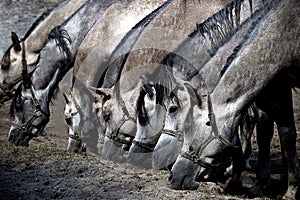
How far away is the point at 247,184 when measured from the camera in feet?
23.7

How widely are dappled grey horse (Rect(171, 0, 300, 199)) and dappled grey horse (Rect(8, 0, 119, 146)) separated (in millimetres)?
3433

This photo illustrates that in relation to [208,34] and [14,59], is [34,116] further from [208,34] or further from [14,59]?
[208,34]

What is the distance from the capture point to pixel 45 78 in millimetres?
8570

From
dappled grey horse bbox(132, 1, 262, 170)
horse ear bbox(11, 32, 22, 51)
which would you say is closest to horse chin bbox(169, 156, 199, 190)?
dappled grey horse bbox(132, 1, 262, 170)

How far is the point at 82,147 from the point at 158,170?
178 cm

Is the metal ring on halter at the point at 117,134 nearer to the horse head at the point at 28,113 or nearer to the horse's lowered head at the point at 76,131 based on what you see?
the horse's lowered head at the point at 76,131

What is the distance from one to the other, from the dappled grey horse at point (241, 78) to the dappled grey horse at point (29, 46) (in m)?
4.12

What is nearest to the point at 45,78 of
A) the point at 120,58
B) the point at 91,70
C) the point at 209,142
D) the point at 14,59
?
the point at 91,70

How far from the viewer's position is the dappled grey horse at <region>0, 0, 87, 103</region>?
912cm

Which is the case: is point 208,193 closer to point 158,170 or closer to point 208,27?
point 158,170

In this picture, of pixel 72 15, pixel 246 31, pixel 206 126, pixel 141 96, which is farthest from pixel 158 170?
pixel 72 15

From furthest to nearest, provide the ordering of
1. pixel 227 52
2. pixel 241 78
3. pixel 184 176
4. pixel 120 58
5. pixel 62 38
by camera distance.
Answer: pixel 62 38 → pixel 120 58 → pixel 227 52 → pixel 184 176 → pixel 241 78

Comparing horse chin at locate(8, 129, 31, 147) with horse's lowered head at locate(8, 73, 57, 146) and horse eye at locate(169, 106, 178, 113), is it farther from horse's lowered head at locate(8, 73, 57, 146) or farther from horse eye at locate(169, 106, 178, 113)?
horse eye at locate(169, 106, 178, 113)

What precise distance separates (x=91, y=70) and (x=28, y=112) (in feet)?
3.78
